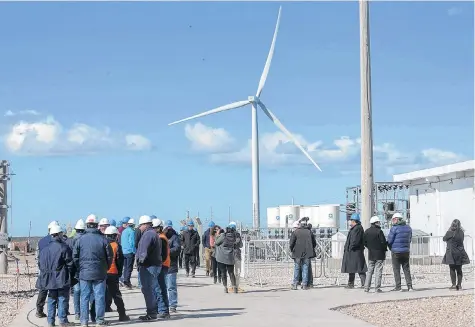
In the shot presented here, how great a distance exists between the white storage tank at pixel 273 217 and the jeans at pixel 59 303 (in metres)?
36.2

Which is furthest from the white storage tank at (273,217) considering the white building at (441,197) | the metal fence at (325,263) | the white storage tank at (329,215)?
the metal fence at (325,263)

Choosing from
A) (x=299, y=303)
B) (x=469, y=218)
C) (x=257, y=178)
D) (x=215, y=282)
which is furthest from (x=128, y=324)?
(x=257, y=178)

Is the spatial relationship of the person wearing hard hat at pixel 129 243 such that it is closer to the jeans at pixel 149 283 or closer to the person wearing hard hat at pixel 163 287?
the person wearing hard hat at pixel 163 287

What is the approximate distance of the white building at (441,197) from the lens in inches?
1192

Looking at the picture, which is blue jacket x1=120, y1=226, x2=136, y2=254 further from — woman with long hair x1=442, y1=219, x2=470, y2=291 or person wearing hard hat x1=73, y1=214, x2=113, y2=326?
woman with long hair x1=442, y1=219, x2=470, y2=291

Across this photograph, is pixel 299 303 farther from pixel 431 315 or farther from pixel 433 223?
pixel 433 223

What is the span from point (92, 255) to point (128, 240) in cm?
663

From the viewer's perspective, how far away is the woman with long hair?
1861cm

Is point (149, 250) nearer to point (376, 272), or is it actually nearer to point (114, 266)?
point (114, 266)

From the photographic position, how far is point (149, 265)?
44.7 feet

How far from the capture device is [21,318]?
14.7 meters

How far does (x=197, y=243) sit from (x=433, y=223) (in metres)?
11.6

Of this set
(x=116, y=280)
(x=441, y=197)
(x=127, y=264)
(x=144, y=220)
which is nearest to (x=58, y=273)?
(x=116, y=280)

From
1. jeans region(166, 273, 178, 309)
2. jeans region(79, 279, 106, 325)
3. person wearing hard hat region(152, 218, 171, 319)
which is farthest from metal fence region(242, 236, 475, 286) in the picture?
jeans region(79, 279, 106, 325)
